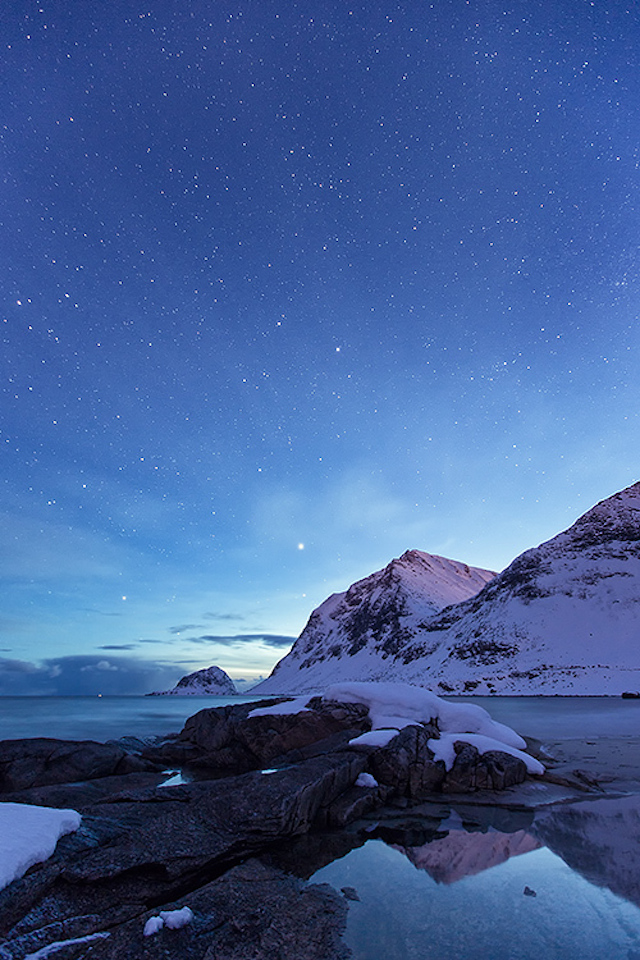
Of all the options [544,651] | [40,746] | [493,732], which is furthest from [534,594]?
[40,746]

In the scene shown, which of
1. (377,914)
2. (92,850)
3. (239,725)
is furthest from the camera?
(239,725)

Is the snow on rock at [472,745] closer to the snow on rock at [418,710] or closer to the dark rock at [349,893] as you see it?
the snow on rock at [418,710]

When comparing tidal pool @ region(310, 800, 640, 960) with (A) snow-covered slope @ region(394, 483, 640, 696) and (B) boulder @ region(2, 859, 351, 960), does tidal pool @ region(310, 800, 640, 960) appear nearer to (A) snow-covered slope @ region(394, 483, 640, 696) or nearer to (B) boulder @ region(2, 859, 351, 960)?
(B) boulder @ region(2, 859, 351, 960)

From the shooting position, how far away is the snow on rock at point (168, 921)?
232 inches

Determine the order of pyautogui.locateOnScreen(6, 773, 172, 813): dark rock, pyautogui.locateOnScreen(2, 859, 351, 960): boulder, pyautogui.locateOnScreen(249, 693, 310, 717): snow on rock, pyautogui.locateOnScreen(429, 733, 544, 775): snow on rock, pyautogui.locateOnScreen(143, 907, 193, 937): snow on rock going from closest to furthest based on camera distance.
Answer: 1. pyautogui.locateOnScreen(2, 859, 351, 960): boulder
2. pyautogui.locateOnScreen(143, 907, 193, 937): snow on rock
3. pyautogui.locateOnScreen(6, 773, 172, 813): dark rock
4. pyautogui.locateOnScreen(429, 733, 544, 775): snow on rock
5. pyautogui.locateOnScreen(249, 693, 310, 717): snow on rock

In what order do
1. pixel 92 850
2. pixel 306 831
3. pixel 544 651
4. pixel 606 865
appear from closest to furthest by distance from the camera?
1. pixel 92 850
2. pixel 606 865
3. pixel 306 831
4. pixel 544 651

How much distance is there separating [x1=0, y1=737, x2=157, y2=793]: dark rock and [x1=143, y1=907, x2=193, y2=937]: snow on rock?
14278 mm

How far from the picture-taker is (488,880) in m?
8.16

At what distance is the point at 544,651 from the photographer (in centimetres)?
10881

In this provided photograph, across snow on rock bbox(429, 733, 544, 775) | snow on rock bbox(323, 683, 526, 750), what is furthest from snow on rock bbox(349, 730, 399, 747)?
snow on rock bbox(323, 683, 526, 750)

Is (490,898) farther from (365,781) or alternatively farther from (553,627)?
(553,627)

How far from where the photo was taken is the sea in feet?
20.7

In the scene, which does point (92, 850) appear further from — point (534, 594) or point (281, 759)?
point (534, 594)

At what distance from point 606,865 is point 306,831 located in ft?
20.3
